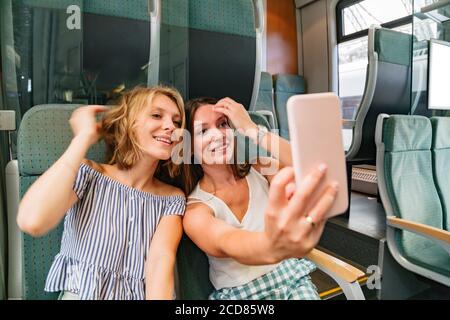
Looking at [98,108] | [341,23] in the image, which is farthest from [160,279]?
[341,23]

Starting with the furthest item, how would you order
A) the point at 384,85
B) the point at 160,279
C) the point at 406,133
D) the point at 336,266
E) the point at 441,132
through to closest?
the point at 384,85 → the point at 441,132 → the point at 406,133 → the point at 336,266 → the point at 160,279

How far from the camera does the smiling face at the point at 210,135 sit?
531 mm

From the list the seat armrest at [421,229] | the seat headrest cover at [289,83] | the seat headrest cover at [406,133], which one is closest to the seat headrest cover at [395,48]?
the seat headrest cover at [406,133]

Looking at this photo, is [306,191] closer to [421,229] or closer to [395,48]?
[421,229]

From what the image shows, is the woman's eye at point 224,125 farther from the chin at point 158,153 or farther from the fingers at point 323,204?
the fingers at point 323,204

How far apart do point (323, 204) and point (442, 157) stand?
1.18 meters

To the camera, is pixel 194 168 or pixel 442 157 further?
pixel 442 157

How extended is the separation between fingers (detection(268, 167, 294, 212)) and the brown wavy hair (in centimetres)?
24

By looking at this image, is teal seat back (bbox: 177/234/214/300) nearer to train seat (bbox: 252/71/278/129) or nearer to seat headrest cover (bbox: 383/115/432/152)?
train seat (bbox: 252/71/278/129)

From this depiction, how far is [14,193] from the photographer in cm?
54

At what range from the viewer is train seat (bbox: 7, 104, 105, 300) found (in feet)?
1.62

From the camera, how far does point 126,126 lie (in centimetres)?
50
